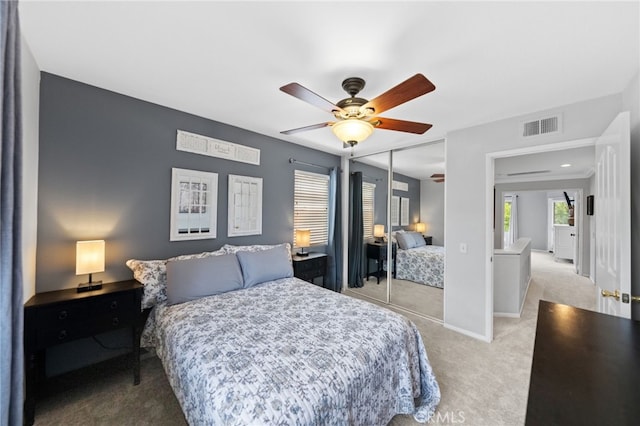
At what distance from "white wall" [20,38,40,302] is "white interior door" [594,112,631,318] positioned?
3.87 metres

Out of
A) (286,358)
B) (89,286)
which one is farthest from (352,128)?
(89,286)

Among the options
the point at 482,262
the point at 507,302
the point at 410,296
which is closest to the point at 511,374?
the point at 482,262

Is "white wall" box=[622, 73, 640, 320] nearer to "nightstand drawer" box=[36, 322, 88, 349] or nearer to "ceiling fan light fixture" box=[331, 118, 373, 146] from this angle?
"ceiling fan light fixture" box=[331, 118, 373, 146]

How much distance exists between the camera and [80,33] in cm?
162

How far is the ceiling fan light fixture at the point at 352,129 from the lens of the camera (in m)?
1.90

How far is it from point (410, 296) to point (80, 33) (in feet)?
15.5

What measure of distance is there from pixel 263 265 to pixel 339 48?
2.20 m

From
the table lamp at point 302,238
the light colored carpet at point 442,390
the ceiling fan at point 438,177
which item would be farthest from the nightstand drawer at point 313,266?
the ceiling fan at point 438,177

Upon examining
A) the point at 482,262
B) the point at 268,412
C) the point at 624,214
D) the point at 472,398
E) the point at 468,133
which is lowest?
the point at 472,398

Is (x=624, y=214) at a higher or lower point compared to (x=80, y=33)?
lower

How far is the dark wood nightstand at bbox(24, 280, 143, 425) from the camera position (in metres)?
1.70

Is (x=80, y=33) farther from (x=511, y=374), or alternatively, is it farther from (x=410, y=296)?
(x=410, y=296)

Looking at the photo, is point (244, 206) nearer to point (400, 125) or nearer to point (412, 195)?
point (400, 125)

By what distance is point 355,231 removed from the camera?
4602mm
